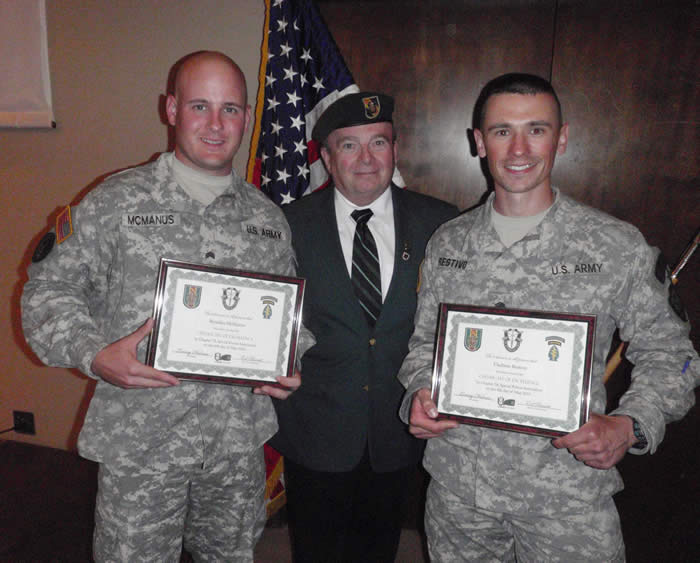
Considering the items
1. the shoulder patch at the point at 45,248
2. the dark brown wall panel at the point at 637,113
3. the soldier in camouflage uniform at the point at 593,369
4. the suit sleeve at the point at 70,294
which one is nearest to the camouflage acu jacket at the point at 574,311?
the soldier in camouflage uniform at the point at 593,369

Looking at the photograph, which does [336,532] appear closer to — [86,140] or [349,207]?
[349,207]

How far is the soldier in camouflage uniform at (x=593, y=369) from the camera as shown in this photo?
1394 mm

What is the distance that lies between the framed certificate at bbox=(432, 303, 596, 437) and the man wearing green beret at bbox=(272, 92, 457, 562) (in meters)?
0.49

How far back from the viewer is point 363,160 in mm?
1997

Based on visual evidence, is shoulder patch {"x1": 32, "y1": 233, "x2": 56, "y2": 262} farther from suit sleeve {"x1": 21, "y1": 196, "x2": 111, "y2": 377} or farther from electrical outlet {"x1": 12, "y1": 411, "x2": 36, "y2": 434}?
→ electrical outlet {"x1": 12, "y1": 411, "x2": 36, "y2": 434}

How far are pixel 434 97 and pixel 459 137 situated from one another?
264 millimetres

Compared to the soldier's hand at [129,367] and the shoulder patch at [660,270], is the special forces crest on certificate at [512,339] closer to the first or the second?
the shoulder patch at [660,270]

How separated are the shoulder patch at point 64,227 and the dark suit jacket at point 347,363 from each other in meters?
0.83

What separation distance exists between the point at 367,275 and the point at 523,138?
775mm

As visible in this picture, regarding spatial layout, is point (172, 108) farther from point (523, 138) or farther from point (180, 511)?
point (180, 511)

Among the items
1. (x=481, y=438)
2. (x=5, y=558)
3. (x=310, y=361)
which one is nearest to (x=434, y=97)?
(x=310, y=361)

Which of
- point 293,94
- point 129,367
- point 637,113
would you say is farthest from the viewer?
point 293,94

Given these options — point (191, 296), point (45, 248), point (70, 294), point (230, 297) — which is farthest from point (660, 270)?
point (45, 248)

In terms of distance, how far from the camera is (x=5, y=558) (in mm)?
2537
